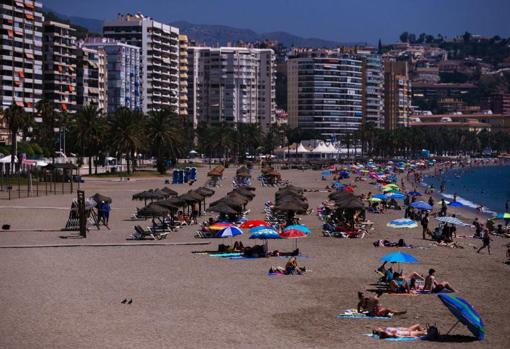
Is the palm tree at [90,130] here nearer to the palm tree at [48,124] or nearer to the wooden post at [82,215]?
the palm tree at [48,124]

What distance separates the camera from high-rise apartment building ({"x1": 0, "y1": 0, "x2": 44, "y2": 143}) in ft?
427

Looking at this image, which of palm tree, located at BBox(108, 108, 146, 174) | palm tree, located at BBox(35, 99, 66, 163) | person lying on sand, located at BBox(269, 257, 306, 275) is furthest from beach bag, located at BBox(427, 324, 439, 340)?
palm tree, located at BBox(35, 99, 66, 163)

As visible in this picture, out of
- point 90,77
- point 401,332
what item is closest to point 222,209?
point 401,332

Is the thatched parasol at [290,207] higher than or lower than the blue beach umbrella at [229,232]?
higher

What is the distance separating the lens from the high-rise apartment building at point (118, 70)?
18075 centimetres

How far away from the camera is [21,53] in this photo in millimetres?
134000

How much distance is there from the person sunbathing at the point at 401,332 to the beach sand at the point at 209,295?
0.37 metres

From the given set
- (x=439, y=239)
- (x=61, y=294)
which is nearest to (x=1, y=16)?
(x=439, y=239)

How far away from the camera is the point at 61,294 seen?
83.8ft

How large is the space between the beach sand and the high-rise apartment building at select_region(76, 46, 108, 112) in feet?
393

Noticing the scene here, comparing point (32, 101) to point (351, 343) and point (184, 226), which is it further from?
point (351, 343)

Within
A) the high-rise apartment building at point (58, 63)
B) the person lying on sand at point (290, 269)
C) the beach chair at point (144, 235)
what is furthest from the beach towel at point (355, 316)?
the high-rise apartment building at point (58, 63)

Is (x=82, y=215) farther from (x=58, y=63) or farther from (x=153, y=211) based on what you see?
(x=58, y=63)

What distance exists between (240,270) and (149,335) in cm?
986
